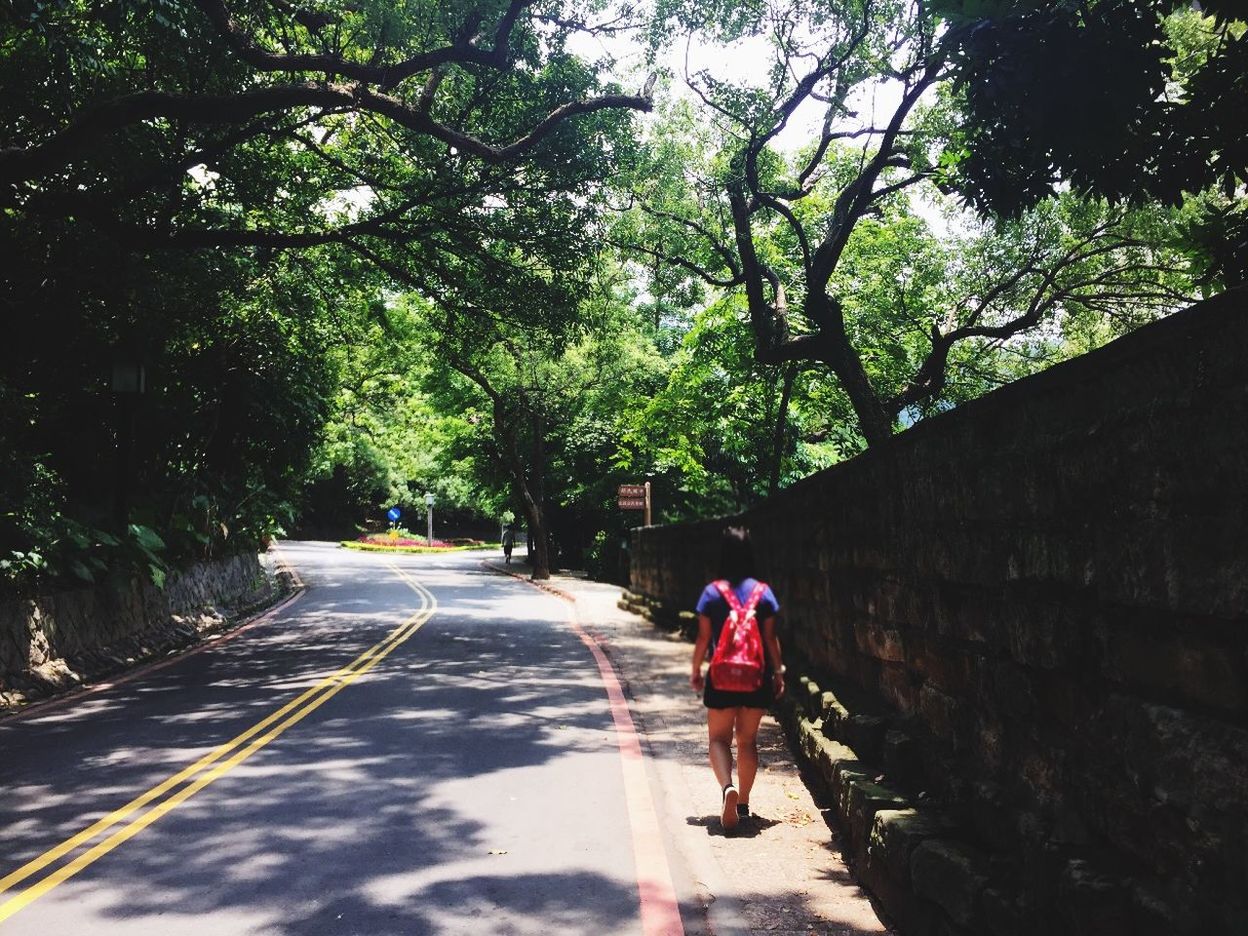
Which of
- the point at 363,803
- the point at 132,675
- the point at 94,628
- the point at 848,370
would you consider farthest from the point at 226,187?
the point at 363,803

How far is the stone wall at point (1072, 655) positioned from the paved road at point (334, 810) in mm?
1406

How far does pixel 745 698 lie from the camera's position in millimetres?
5754

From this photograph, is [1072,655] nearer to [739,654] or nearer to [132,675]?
[739,654]

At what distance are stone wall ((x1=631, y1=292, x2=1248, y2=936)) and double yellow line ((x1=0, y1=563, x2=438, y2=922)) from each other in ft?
13.8

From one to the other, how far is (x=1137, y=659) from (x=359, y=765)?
5847mm

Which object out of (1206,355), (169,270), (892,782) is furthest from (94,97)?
(1206,355)

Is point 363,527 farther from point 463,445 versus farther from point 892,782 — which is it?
point 892,782

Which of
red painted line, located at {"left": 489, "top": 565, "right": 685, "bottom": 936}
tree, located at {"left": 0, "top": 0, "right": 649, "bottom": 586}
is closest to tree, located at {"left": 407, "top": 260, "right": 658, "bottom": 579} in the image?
tree, located at {"left": 0, "top": 0, "right": 649, "bottom": 586}

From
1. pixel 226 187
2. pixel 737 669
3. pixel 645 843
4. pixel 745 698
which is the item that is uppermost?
pixel 226 187

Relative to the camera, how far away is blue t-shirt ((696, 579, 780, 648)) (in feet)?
18.9

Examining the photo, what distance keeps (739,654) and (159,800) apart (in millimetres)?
4001

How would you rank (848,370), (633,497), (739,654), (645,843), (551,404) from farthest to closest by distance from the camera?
(551,404)
(633,497)
(848,370)
(739,654)
(645,843)

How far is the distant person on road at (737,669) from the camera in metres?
5.71

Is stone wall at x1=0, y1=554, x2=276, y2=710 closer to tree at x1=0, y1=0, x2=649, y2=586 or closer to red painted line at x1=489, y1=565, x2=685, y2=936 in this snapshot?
tree at x1=0, y1=0, x2=649, y2=586
